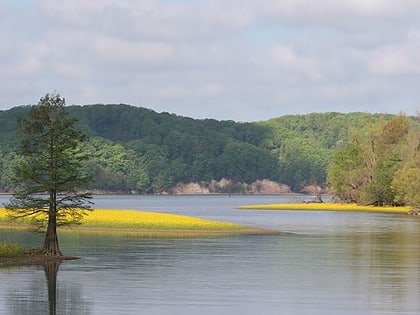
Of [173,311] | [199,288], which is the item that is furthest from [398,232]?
[173,311]

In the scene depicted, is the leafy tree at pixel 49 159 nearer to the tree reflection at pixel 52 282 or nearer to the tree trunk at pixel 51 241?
the tree trunk at pixel 51 241

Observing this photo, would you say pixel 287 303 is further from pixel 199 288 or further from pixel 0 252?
pixel 0 252

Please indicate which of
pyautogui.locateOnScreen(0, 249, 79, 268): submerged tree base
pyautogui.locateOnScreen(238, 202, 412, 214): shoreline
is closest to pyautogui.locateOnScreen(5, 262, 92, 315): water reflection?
pyautogui.locateOnScreen(0, 249, 79, 268): submerged tree base

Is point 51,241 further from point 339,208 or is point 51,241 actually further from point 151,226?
point 339,208

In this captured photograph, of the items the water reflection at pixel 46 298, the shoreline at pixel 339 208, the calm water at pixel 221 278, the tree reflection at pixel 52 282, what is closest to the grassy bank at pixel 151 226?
the calm water at pixel 221 278

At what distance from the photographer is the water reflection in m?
30.0

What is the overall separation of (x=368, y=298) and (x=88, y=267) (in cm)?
1470

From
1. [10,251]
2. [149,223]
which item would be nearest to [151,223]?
[149,223]

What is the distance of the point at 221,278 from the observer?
39781 millimetres

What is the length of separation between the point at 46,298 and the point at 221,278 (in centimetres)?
921

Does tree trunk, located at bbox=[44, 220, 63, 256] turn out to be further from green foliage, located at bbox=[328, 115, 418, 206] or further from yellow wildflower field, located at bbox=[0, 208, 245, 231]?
green foliage, located at bbox=[328, 115, 418, 206]

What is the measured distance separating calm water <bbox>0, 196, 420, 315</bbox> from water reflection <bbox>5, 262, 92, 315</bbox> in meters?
0.03

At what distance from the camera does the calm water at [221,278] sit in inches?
1236

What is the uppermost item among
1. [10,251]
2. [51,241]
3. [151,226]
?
[51,241]
